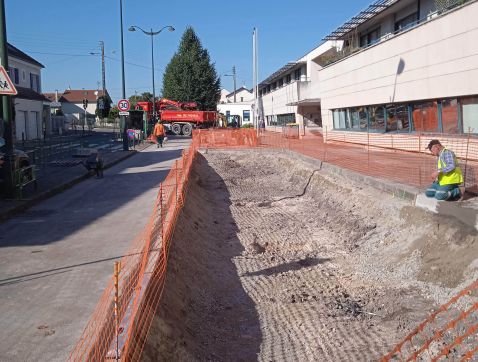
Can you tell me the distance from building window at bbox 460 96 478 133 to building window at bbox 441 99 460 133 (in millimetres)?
261

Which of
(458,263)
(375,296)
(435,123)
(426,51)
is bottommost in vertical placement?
(375,296)

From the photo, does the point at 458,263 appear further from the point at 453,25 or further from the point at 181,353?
the point at 453,25

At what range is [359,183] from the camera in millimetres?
12344

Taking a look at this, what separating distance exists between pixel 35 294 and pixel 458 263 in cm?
509

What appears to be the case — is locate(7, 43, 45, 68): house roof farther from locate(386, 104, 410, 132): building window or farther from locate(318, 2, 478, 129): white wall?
locate(386, 104, 410, 132): building window

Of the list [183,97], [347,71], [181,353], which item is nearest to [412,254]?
[181,353]

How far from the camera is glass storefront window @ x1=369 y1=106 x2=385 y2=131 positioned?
2089 cm

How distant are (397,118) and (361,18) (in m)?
6.35

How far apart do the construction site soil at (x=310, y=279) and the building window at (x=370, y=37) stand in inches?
567

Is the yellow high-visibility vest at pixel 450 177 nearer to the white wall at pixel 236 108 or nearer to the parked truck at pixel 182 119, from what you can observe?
the parked truck at pixel 182 119

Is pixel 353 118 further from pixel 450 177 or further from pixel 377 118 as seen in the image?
pixel 450 177

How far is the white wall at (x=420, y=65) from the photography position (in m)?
13.7

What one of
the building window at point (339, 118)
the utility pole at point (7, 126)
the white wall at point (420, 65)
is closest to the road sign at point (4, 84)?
the utility pole at point (7, 126)

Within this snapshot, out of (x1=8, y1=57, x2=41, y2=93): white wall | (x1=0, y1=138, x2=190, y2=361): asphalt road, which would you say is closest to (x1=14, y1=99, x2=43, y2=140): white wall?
(x1=8, y1=57, x2=41, y2=93): white wall
